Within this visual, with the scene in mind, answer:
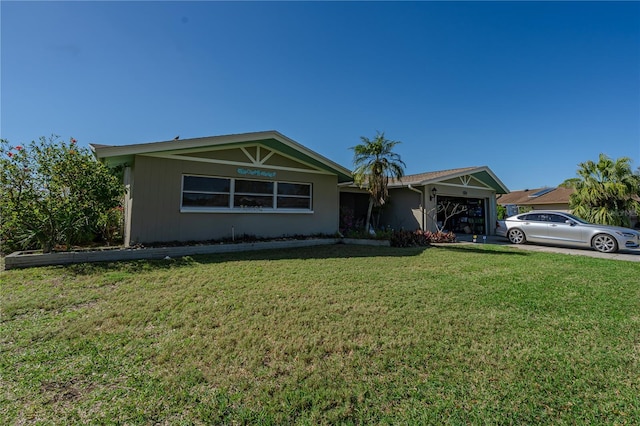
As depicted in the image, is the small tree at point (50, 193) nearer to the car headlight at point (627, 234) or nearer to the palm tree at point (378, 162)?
the palm tree at point (378, 162)

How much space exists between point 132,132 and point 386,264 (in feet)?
45.3

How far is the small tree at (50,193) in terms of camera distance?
6.41 metres

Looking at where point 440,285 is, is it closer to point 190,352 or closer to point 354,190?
point 190,352

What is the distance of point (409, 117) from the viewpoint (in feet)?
47.1

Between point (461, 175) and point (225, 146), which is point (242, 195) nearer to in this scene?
point (225, 146)

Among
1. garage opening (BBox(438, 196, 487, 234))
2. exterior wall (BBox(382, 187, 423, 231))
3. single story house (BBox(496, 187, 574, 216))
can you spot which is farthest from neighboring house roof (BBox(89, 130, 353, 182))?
single story house (BBox(496, 187, 574, 216))

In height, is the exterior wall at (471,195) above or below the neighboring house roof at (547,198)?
below

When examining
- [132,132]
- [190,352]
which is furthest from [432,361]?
[132,132]

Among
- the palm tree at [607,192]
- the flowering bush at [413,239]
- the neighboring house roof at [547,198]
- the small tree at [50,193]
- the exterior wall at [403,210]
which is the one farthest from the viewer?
the neighboring house roof at [547,198]

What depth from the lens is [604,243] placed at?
32.1ft

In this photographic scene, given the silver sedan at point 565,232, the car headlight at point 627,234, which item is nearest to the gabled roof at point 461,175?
the silver sedan at point 565,232

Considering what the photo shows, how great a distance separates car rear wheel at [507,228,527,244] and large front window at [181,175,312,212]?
936 cm

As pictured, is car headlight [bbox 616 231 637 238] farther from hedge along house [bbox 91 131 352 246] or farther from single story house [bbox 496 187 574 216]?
single story house [bbox 496 187 574 216]

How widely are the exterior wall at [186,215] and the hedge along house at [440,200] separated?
395 centimetres
